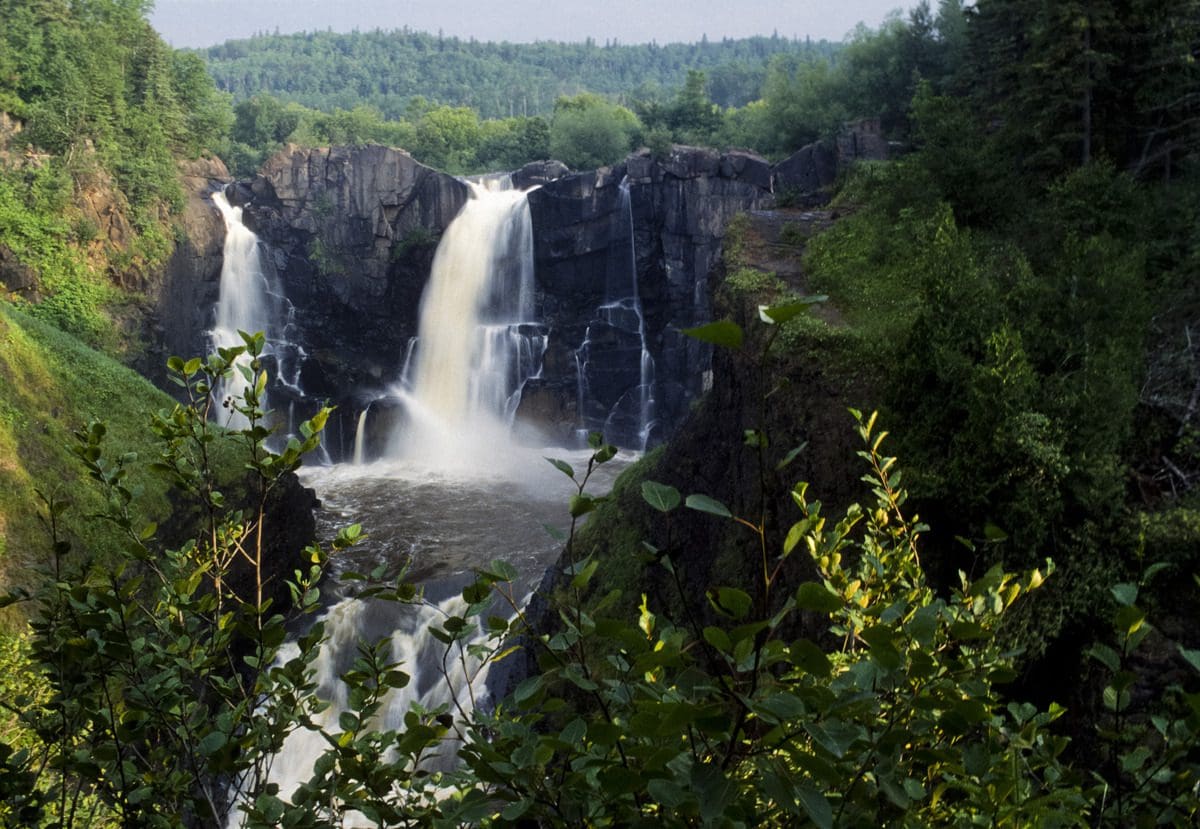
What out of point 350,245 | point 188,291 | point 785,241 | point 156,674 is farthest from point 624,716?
point 350,245

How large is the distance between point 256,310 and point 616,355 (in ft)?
42.0

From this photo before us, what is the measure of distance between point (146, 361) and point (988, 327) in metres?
25.7

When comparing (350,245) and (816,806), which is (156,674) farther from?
(350,245)

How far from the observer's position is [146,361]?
26.3 metres

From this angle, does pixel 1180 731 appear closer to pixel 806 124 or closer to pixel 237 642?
pixel 237 642

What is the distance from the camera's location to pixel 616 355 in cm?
2861

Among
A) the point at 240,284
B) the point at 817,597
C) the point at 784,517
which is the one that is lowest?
the point at 784,517

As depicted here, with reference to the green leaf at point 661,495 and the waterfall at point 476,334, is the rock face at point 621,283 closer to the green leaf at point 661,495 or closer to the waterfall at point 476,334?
the waterfall at point 476,334

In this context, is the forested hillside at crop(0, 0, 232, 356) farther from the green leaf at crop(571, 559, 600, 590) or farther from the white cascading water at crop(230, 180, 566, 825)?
the green leaf at crop(571, 559, 600, 590)

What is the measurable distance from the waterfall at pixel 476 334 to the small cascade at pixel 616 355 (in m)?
1.80

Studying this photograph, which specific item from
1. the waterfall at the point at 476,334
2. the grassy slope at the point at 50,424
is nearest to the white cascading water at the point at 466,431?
the waterfall at the point at 476,334

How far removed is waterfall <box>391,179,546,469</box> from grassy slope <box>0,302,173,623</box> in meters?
11.0

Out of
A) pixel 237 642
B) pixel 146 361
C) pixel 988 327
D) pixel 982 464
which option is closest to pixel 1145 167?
pixel 988 327

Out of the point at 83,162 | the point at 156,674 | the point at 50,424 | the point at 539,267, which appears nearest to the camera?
the point at 156,674
